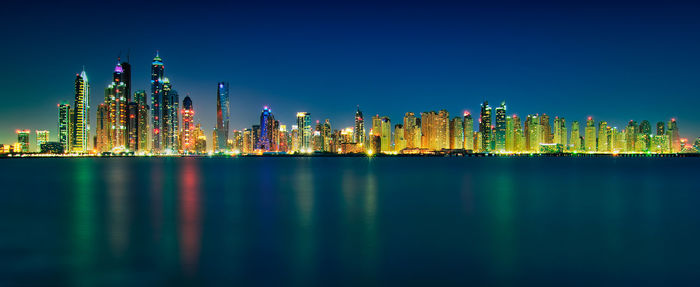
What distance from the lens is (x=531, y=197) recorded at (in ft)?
109

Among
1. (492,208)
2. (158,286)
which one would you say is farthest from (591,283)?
(492,208)

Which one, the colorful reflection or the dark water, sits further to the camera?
the colorful reflection

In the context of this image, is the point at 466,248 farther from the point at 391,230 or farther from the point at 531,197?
the point at 531,197

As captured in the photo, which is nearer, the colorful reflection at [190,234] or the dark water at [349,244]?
the dark water at [349,244]

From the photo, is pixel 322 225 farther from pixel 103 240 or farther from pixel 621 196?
pixel 621 196

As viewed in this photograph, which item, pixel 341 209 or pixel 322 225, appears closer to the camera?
pixel 322 225

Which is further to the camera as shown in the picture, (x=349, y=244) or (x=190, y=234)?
(x=190, y=234)

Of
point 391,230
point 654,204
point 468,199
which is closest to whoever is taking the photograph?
point 391,230

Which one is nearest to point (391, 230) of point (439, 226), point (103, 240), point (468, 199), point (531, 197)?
point (439, 226)

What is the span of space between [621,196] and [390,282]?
3149cm

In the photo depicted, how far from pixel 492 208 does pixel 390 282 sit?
17157mm

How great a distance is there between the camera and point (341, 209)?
84.9 ft

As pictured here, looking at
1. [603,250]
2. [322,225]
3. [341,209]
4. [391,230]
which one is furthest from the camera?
[341,209]

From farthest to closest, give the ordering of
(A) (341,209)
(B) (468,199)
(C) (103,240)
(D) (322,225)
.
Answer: (B) (468,199) < (A) (341,209) < (D) (322,225) < (C) (103,240)
